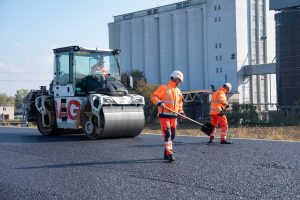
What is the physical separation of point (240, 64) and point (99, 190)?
47578 millimetres

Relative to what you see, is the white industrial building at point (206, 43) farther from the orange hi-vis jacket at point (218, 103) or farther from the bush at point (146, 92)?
the orange hi-vis jacket at point (218, 103)

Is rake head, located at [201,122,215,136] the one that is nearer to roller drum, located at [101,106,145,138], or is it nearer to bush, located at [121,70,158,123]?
roller drum, located at [101,106,145,138]

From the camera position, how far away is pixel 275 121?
3869 cm

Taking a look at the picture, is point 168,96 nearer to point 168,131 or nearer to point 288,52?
point 168,131

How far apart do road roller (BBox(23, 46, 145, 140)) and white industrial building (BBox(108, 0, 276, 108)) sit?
130 ft

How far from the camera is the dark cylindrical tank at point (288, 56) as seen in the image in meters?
40.1

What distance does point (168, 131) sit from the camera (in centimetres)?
816

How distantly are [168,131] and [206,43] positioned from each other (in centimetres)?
4844

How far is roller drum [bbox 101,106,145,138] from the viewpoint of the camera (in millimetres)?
11891

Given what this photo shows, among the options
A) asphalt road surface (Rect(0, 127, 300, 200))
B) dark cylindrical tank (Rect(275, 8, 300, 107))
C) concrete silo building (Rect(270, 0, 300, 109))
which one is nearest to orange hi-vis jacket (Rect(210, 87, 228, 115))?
asphalt road surface (Rect(0, 127, 300, 200))

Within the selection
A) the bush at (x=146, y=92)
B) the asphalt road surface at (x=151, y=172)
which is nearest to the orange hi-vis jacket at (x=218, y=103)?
the asphalt road surface at (x=151, y=172)

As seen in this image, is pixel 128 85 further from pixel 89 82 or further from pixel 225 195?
pixel 225 195

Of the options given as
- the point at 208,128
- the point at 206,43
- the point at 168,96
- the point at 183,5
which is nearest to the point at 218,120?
the point at 208,128

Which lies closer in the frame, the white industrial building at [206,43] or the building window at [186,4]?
the white industrial building at [206,43]
